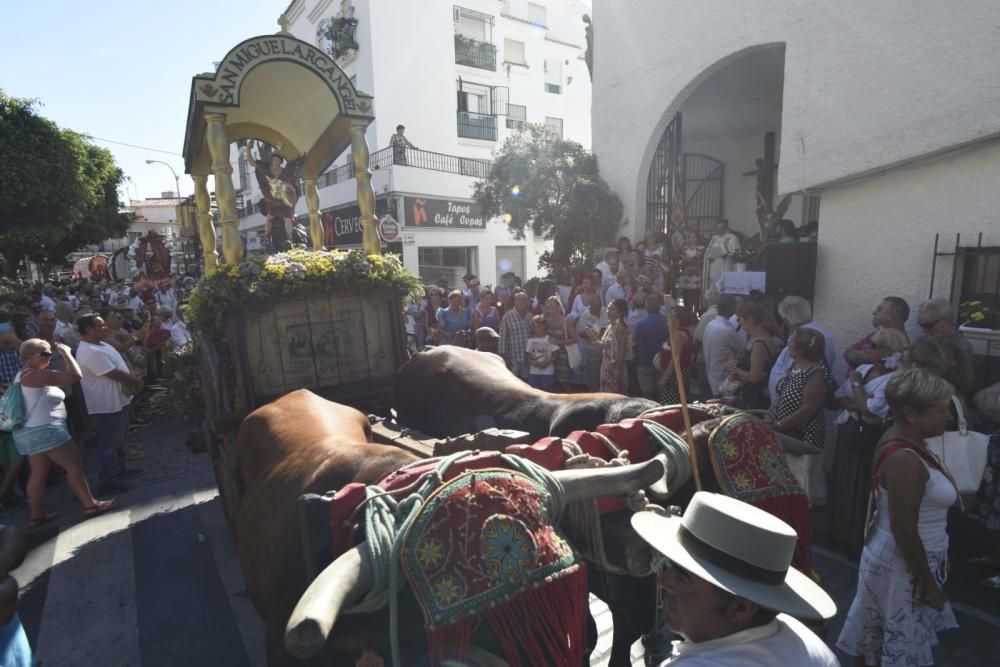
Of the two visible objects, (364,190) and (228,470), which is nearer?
(228,470)

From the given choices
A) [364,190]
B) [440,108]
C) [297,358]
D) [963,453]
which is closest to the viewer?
[963,453]

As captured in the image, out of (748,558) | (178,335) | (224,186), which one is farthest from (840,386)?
(178,335)

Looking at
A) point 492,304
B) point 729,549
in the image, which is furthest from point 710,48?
point 729,549

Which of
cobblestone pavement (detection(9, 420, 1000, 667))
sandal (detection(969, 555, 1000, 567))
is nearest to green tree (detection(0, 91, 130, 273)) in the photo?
cobblestone pavement (detection(9, 420, 1000, 667))

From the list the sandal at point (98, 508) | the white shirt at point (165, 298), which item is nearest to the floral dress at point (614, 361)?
the sandal at point (98, 508)

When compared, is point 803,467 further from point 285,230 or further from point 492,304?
point 492,304

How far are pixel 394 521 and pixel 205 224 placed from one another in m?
4.93

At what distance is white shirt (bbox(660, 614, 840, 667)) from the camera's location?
4.33 feet

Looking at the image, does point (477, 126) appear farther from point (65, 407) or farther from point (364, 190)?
point (65, 407)

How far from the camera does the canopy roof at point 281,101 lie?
4.43 metres

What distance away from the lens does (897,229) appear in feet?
19.4

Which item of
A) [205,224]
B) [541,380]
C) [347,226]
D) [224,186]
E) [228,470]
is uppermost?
[347,226]

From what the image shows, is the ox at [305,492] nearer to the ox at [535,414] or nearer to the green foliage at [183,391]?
the ox at [535,414]

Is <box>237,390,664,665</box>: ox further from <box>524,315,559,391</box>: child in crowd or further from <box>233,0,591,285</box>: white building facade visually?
<box>233,0,591,285</box>: white building facade
